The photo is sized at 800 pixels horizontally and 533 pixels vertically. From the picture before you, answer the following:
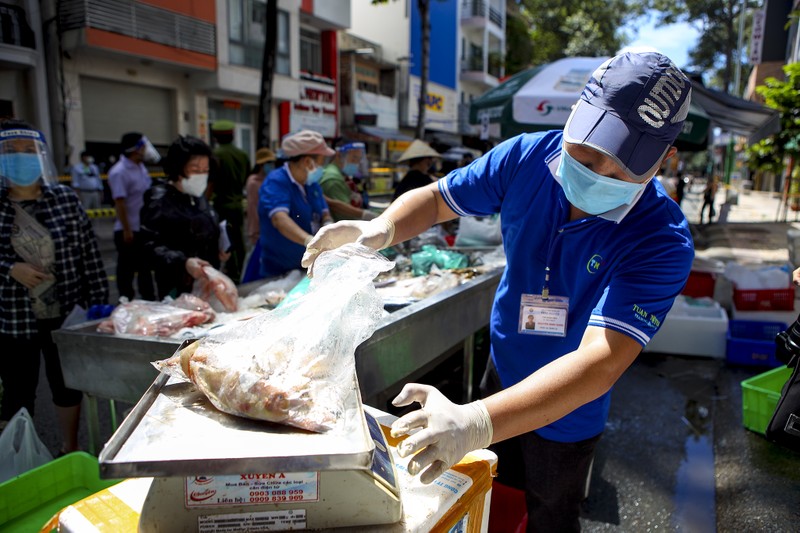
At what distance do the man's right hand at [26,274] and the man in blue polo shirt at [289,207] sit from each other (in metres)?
1.26

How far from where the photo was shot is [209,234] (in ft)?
10.8

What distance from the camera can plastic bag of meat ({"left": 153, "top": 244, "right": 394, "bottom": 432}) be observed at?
3.40ft

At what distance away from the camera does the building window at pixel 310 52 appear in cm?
2059

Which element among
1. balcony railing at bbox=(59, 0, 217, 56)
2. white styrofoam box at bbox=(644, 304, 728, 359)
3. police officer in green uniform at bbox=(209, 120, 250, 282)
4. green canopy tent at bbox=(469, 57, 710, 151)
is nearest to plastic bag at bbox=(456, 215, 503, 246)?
white styrofoam box at bbox=(644, 304, 728, 359)

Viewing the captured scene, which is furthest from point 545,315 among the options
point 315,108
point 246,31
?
point 315,108

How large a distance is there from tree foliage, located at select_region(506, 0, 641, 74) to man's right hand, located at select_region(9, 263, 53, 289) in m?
31.9

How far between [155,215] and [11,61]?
37.3 feet

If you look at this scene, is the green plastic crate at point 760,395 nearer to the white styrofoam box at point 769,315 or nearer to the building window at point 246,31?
the white styrofoam box at point 769,315

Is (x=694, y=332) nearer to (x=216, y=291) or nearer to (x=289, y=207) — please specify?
(x=289, y=207)

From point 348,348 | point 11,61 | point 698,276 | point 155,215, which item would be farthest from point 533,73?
point 11,61

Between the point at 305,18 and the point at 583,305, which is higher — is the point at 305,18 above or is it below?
above

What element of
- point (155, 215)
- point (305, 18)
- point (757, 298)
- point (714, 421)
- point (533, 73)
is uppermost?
point (305, 18)

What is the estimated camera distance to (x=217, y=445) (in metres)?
0.94

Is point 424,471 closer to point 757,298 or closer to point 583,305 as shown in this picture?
point 583,305
